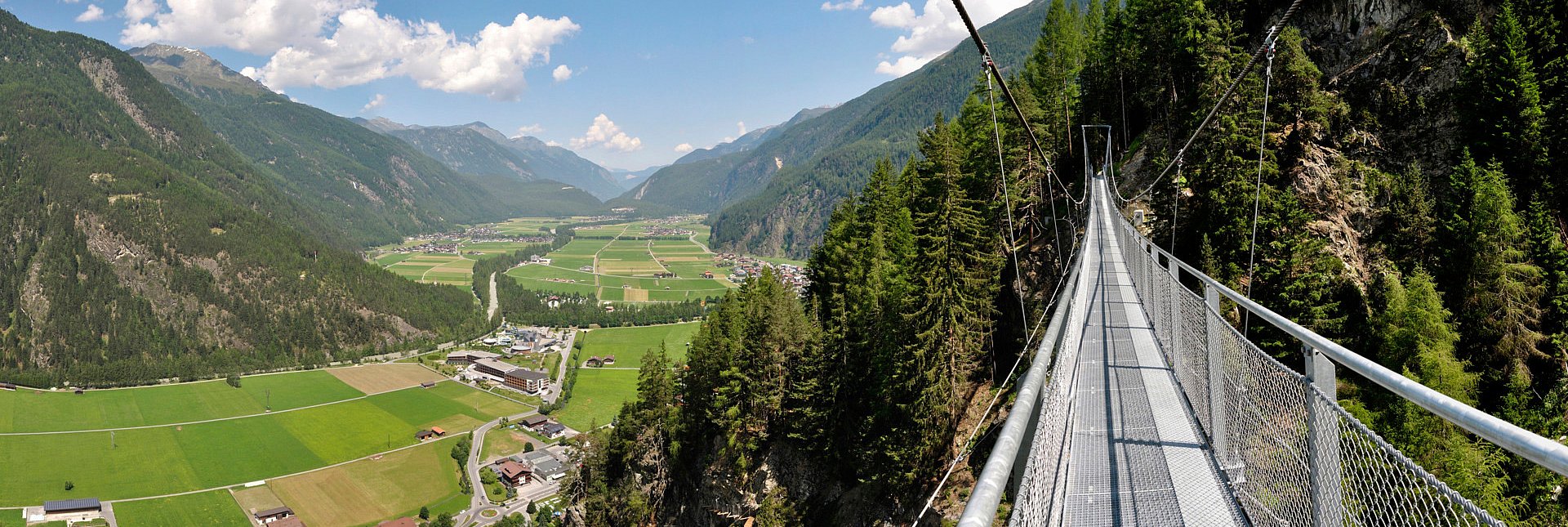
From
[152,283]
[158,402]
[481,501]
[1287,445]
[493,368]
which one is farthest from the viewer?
[152,283]

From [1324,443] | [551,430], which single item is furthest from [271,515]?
[1324,443]

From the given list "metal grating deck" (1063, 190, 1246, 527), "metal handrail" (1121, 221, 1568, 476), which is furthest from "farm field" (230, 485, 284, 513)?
"metal handrail" (1121, 221, 1568, 476)

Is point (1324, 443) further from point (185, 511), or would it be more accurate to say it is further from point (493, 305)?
point (493, 305)

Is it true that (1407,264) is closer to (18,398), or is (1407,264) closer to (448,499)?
(448,499)

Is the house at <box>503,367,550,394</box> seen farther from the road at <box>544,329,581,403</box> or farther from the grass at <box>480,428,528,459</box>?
the grass at <box>480,428,528,459</box>

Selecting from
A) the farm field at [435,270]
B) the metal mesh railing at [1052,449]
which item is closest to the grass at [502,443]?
the metal mesh railing at [1052,449]

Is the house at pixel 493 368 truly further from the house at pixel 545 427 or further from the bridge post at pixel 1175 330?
the bridge post at pixel 1175 330
